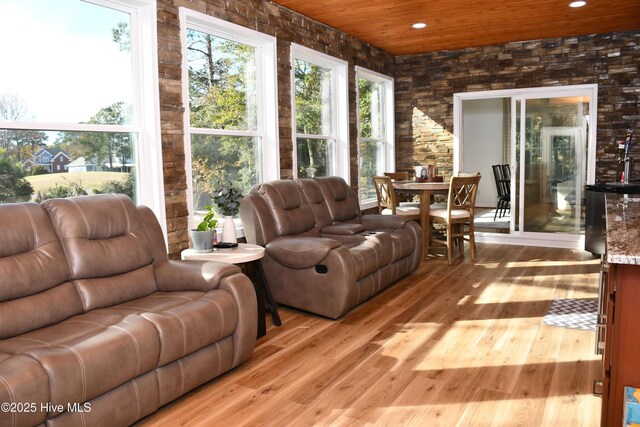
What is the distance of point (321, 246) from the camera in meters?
3.93

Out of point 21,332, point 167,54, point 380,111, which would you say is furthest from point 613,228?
point 380,111

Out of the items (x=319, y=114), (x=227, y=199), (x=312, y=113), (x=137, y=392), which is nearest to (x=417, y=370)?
(x=137, y=392)

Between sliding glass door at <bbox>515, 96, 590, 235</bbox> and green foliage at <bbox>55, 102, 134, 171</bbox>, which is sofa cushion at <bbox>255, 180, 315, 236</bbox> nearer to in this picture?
green foliage at <bbox>55, 102, 134, 171</bbox>

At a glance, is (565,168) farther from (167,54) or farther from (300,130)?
(167,54)

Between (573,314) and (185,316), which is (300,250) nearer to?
(185,316)

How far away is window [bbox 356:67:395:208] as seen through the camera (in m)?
6.96

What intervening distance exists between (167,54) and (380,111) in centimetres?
422

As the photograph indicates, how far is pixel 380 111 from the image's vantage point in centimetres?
759

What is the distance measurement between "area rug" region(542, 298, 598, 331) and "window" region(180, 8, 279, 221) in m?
2.70

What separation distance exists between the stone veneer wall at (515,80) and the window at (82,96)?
4.68 meters

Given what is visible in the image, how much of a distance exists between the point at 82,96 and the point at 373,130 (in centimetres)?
457

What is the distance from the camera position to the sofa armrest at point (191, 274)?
2984mm

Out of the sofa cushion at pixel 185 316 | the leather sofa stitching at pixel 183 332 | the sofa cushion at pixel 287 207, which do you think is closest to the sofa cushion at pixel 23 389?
the sofa cushion at pixel 185 316

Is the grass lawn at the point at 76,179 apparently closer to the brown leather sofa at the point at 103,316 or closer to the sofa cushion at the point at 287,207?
the brown leather sofa at the point at 103,316
